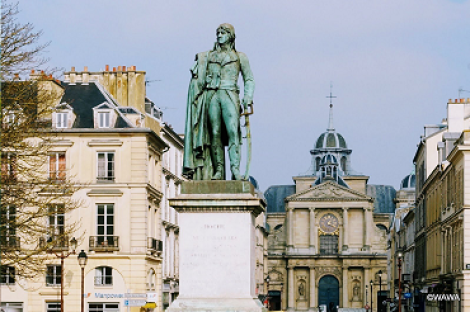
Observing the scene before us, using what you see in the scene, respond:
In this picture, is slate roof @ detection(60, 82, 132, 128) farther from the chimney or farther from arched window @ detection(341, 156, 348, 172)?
arched window @ detection(341, 156, 348, 172)

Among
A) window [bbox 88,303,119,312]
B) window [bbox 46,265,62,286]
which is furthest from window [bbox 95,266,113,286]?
window [bbox 46,265,62,286]

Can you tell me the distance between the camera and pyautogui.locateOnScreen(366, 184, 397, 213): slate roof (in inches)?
6270

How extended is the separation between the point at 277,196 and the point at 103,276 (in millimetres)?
113926

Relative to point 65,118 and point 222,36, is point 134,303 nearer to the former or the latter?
point 65,118

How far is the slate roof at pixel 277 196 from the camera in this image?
527 ft

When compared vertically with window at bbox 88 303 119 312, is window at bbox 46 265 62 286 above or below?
above

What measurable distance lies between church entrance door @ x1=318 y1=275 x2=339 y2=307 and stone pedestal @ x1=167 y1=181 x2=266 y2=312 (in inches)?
4911

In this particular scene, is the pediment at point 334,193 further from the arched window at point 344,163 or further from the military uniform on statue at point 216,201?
the military uniform on statue at point 216,201

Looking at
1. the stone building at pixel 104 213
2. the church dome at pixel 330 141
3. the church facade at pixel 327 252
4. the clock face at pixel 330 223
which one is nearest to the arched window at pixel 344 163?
the church dome at pixel 330 141

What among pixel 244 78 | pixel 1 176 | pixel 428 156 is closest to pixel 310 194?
pixel 428 156

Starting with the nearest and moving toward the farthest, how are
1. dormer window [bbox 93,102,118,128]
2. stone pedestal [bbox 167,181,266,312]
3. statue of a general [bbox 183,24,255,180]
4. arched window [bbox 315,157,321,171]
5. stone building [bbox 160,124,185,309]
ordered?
stone pedestal [bbox 167,181,266,312] < statue of a general [bbox 183,24,255,180] < dormer window [bbox 93,102,118,128] < stone building [bbox 160,124,185,309] < arched window [bbox 315,157,321,171]

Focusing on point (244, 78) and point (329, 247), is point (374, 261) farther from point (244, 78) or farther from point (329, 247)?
point (244, 78)

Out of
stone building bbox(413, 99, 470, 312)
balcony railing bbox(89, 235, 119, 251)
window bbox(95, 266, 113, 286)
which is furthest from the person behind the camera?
stone building bbox(413, 99, 470, 312)

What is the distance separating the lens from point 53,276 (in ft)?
159
